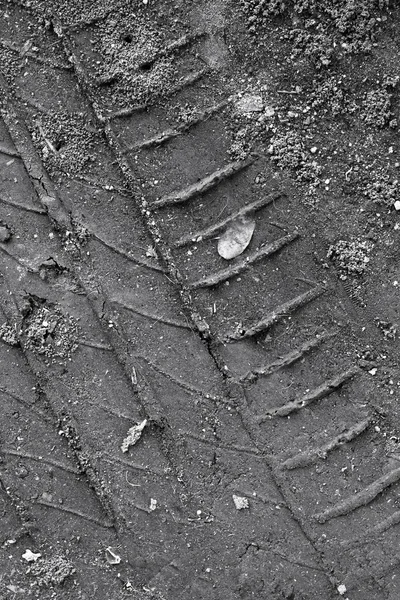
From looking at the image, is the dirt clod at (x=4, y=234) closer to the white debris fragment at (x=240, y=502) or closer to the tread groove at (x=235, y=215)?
the tread groove at (x=235, y=215)

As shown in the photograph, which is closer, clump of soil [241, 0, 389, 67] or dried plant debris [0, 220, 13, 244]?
clump of soil [241, 0, 389, 67]

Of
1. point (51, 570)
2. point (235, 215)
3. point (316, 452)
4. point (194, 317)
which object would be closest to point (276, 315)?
point (194, 317)

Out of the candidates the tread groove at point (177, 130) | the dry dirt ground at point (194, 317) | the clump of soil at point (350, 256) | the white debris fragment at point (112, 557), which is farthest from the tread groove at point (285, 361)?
the tread groove at point (177, 130)

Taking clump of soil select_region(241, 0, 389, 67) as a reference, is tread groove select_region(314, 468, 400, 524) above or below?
below

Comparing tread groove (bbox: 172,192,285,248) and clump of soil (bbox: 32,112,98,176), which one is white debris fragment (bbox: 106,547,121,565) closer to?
tread groove (bbox: 172,192,285,248)

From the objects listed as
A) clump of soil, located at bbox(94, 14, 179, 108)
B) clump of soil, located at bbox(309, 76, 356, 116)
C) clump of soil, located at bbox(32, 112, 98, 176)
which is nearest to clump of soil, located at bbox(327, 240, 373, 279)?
clump of soil, located at bbox(309, 76, 356, 116)

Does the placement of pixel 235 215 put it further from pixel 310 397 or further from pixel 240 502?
pixel 240 502
